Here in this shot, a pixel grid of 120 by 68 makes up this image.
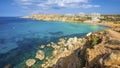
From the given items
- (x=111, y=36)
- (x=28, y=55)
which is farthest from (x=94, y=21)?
(x=111, y=36)

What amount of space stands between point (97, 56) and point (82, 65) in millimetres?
2269

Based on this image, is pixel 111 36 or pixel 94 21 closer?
pixel 111 36

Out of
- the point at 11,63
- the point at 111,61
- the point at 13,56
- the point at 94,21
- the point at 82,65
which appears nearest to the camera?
the point at 111,61

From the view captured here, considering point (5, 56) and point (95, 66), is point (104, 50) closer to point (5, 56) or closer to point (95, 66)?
point (95, 66)

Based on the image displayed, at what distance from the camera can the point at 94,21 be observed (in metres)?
165

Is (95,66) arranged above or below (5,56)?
above

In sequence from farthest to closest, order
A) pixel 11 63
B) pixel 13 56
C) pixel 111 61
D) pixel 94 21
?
pixel 94 21
pixel 13 56
pixel 11 63
pixel 111 61

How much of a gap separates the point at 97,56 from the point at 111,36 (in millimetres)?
3331

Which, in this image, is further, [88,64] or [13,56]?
[13,56]

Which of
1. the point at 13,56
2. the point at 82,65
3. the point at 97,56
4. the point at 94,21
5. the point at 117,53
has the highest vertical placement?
the point at 117,53

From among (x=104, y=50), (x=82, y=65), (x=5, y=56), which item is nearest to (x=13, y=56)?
(x=5, y=56)

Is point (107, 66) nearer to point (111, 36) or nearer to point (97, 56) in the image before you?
point (97, 56)

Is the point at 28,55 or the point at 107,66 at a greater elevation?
the point at 107,66

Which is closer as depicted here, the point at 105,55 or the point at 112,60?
the point at 112,60
